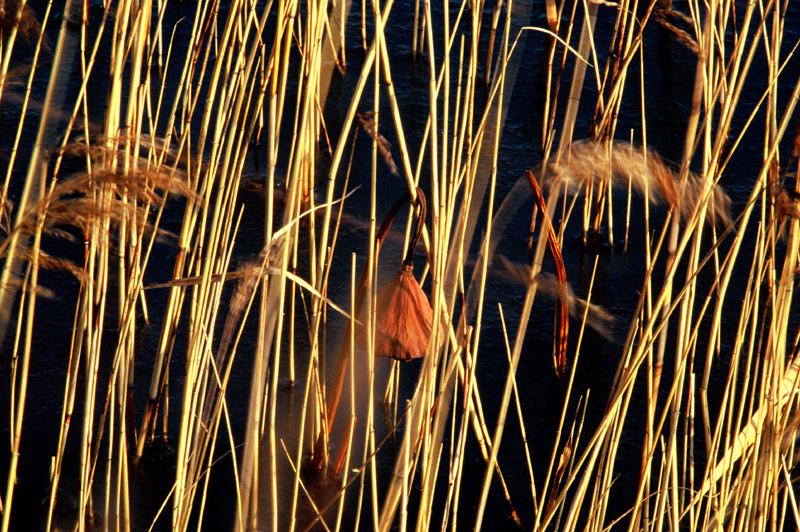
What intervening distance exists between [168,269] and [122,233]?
2.15 ft

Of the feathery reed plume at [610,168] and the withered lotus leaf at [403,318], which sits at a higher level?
the feathery reed plume at [610,168]

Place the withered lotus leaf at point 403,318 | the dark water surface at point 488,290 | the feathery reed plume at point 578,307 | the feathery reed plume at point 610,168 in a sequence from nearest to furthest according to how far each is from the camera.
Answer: the feathery reed plume at point 610,168 → the withered lotus leaf at point 403,318 → the dark water surface at point 488,290 → the feathery reed plume at point 578,307

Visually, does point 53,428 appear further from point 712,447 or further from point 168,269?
point 712,447

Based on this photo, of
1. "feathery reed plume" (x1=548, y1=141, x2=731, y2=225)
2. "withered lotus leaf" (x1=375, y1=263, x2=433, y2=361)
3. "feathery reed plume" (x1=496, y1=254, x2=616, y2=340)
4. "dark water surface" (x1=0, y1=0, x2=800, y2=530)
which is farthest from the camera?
"feathery reed plume" (x1=496, y1=254, x2=616, y2=340)

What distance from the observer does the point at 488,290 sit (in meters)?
1.86

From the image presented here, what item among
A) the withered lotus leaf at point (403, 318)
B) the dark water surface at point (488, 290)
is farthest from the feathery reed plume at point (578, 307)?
the withered lotus leaf at point (403, 318)

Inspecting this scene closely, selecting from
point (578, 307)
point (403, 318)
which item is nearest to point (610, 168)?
point (403, 318)

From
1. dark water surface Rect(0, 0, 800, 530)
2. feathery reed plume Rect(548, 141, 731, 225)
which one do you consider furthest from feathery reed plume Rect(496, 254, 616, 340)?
feathery reed plume Rect(548, 141, 731, 225)

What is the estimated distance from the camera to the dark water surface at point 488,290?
1.45m

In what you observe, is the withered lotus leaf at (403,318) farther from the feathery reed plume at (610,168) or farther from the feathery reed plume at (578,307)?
the feathery reed plume at (578,307)

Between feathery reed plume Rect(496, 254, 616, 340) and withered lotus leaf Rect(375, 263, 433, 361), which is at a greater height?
withered lotus leaf Rect(375, 263, 433, 361)

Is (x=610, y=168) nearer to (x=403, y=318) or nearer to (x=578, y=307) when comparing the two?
(x=403, y=318)

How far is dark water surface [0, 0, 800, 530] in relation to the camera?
145 cm

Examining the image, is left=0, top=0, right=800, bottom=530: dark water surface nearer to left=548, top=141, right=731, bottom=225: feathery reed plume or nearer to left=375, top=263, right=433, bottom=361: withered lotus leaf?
left=375, top=263, right=433, bottom=361: withered lotus leaf
